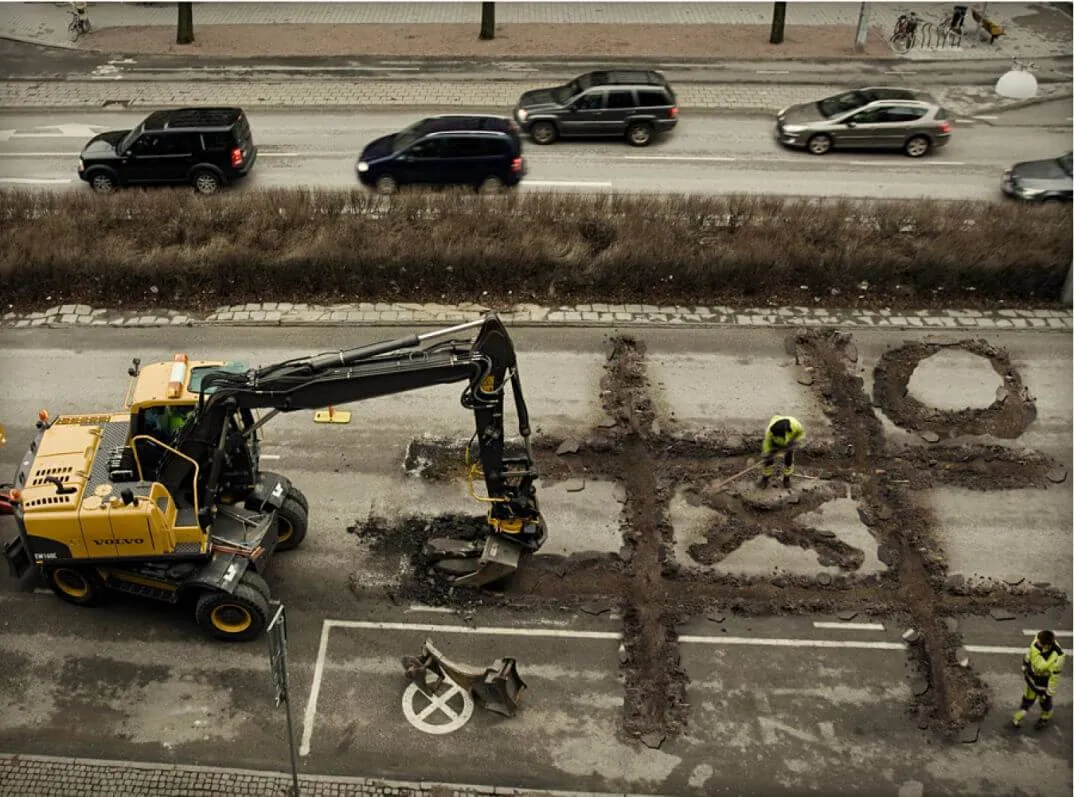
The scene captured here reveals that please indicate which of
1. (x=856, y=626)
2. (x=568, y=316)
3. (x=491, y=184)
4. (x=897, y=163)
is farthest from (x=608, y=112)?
(x=856, y=626)

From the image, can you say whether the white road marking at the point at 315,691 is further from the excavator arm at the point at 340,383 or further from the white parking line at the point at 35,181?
the white parking line at the point at 35,181

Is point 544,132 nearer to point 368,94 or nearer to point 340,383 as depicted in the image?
point 368,94

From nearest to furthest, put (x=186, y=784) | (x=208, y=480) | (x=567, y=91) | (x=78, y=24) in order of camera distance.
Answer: (x=186, y=784) < (x=208, y=480) < (x=567, y=91) < (x=78, y=24)

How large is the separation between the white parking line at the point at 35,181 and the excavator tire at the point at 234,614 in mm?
16282

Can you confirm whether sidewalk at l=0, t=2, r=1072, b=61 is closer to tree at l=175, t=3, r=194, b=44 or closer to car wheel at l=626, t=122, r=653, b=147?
tree at l=175, t=3, r=194, b=44

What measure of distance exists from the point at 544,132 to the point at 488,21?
27.7ft

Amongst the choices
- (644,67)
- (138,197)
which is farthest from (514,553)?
(644,67)

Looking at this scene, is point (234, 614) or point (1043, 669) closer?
point (1043, 669)

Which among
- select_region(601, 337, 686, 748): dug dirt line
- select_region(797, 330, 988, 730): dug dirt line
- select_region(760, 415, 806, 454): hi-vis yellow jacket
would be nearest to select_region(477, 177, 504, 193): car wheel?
select_region(601, 337, 686, 748): dug dirt line

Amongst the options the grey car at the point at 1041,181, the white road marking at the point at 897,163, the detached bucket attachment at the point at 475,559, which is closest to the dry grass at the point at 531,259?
the grey car at the point at 1041,181

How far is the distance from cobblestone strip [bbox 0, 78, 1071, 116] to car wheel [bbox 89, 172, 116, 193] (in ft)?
19.0

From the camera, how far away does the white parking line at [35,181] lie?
26.0m

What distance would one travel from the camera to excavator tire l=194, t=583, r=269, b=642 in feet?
44.9

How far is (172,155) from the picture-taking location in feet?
82.0
